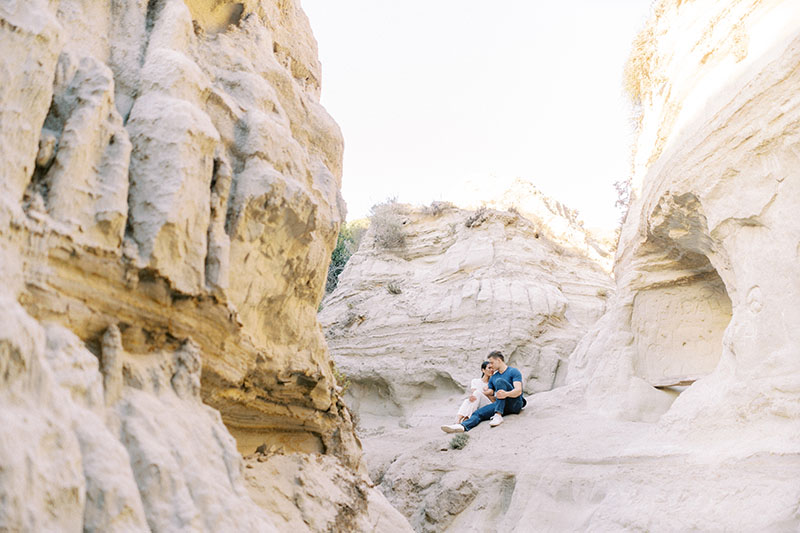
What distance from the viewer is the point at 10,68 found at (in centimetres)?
265

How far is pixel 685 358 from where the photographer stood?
848 cm

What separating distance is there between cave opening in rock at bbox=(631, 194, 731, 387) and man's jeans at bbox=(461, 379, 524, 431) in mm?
1633

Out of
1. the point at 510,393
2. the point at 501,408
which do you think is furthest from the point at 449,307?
the point at 510,393

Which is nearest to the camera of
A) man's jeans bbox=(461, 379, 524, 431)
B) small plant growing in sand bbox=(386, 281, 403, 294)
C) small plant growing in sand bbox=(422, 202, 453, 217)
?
man's jeans bbox=(461, 379, 524, 431)

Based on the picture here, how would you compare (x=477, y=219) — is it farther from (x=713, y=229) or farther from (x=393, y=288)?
(x=713, y=229)

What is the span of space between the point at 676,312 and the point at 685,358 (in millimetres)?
612

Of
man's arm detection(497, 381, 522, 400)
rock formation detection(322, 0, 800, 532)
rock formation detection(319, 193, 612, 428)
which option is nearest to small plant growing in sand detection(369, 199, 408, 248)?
rock formation detection(319, 193, 612, 428)

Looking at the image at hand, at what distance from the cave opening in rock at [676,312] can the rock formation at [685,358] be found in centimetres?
2

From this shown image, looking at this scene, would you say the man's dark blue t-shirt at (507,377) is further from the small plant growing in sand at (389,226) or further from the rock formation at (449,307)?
the small plant growing in sand at (389,226)

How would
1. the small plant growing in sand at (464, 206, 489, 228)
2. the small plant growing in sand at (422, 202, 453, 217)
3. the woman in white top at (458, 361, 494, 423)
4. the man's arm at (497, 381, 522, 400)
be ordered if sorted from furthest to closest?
the small plant growing in sand at (422, 202, 453, 217)
the small plant growing in sand at (464, 206, 489, 228)
the woman in white top at (458, 361, 494, 423)
the man's arm at (497, 381, 522, 400)

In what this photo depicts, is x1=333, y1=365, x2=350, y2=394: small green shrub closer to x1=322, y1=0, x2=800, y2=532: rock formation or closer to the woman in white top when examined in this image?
x1=322, y1=0, x2=800, y2=532: rock formation

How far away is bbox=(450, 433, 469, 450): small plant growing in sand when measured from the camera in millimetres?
8367

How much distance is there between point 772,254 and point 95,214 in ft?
18.7

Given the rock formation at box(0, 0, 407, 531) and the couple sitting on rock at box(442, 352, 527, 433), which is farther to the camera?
the couple sitting on rock at box(442, 352, 527, 433)
